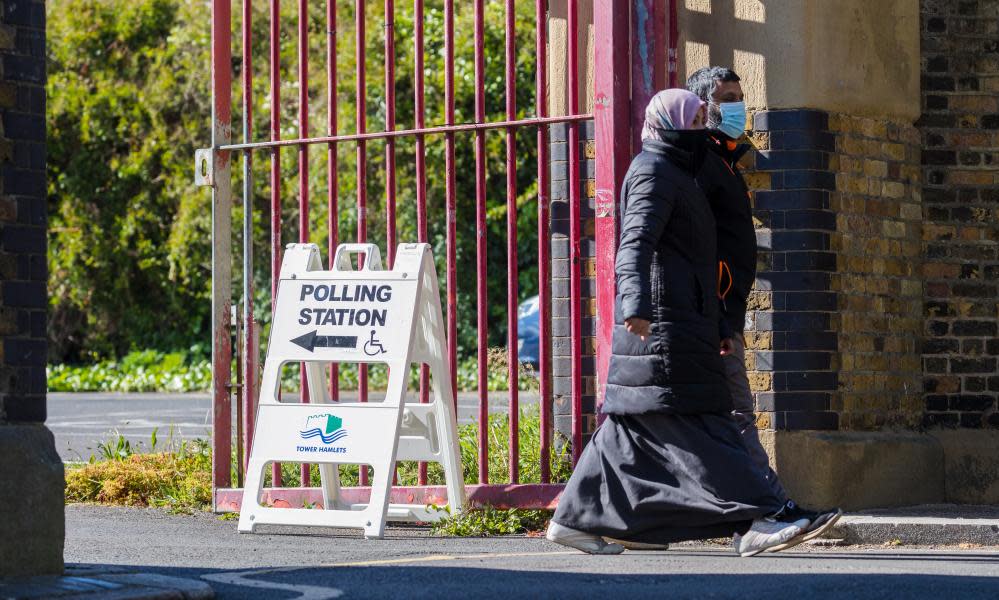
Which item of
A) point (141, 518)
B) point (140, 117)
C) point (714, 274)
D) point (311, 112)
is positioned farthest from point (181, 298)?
point (714, 274)

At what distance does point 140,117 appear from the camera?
2247 cm

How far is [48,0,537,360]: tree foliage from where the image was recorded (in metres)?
19.4

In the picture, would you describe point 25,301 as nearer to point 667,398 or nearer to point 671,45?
point 667,398

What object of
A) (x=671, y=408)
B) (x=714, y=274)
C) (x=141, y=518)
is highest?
(x=714, y=274)

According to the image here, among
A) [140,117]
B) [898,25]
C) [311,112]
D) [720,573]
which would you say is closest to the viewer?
[720,573]

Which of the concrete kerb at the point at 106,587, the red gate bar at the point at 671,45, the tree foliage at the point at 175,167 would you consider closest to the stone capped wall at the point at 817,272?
the red gate bar at the point at 671,45

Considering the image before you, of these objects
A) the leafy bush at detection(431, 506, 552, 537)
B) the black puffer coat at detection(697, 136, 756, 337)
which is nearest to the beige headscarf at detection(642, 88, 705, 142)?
the black puffer coat at detection(697, 136, 756, 337)

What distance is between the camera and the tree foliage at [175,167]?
765 inches

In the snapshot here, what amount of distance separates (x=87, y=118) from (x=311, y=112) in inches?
151

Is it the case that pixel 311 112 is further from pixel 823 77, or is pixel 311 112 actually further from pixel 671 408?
pixel 671 408

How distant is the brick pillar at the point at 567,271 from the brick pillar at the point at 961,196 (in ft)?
5.70

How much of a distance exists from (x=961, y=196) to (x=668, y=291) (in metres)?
2.65

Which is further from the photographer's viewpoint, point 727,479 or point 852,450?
point 852,450

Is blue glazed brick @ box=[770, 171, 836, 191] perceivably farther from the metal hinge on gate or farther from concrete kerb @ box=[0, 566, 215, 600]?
concrete kerb @ box=[0, 566, 215, 600]
